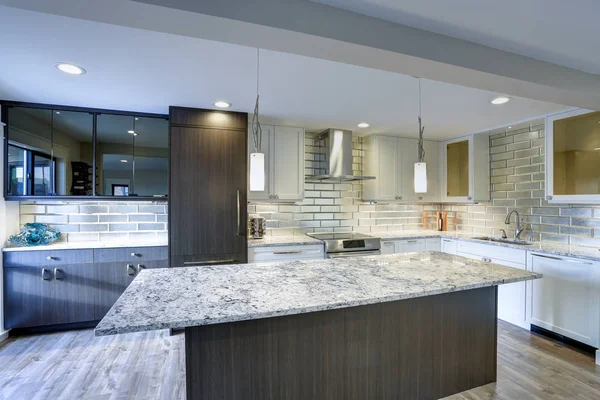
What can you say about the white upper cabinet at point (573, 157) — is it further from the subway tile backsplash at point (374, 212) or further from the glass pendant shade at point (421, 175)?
the glass pendant shade at point (421, 175)

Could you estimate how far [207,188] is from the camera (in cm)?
304

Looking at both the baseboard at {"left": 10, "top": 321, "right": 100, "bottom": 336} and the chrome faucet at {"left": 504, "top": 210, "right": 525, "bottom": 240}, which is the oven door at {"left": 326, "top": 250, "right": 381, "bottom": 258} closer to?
the chrome faucet at {"left": 504, "top": 210, "right": 525, "bottom": 240}

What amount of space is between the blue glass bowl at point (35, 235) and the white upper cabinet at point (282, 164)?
2.14 meters

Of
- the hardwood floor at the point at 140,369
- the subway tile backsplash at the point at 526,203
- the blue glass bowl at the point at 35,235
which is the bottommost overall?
the hardwood floor at the point at 140,369

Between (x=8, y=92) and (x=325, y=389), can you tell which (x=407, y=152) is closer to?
(x=325, y=389)

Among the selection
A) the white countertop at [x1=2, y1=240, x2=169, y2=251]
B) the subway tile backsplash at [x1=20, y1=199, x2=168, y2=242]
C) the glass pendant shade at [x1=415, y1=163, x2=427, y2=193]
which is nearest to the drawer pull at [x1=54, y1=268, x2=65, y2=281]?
the white countertop at [x1=2, y1=240, x2=169, y2=251]

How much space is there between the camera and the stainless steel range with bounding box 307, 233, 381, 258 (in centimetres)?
346

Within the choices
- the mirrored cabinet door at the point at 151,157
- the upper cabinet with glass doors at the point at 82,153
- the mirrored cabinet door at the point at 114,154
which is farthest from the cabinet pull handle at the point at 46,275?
the mirrored cabinet door at the point at 151,157

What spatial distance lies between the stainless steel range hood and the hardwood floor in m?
2.36

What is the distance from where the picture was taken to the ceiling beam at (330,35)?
112 centimetres

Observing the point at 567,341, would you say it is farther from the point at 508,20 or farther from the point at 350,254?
the point at 508,20

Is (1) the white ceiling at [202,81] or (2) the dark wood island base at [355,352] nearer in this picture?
(2) the dark wood island base at [355,352]

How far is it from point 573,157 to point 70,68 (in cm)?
446

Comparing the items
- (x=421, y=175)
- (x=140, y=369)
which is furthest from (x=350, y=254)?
(x=140, y=369)
